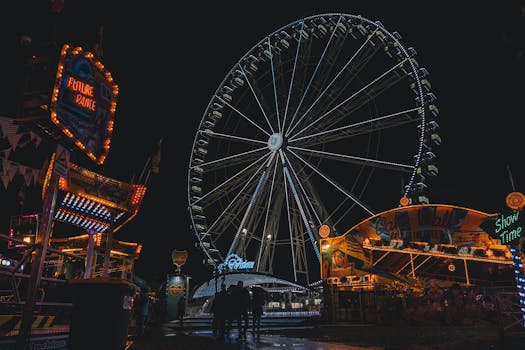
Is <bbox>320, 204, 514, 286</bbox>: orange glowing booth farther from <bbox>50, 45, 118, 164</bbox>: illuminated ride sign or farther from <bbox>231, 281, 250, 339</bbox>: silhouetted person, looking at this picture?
<bbox>50, 45, 118, 164</bbox>: illuminated ride sign

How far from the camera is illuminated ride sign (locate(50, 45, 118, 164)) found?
6.46 metres

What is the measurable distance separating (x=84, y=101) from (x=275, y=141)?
16.6 m

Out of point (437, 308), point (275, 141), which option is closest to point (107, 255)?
point (437, 308)

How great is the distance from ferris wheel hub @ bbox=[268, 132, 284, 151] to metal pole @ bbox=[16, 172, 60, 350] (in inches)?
676

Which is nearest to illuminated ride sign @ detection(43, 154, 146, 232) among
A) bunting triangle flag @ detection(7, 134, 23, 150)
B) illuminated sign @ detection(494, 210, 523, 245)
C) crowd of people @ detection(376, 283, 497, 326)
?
bunting triangle flag @ detection(7, 134, 23, 150)

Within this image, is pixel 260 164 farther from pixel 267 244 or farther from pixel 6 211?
pixel 6 211

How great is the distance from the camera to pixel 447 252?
66.3 ft

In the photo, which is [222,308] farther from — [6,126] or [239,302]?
[6,126]

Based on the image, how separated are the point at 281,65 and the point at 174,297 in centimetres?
1507

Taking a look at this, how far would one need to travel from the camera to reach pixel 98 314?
478 cm

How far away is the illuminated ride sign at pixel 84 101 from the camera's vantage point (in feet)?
21.2

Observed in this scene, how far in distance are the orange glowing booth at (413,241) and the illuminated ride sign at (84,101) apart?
49.5 feet

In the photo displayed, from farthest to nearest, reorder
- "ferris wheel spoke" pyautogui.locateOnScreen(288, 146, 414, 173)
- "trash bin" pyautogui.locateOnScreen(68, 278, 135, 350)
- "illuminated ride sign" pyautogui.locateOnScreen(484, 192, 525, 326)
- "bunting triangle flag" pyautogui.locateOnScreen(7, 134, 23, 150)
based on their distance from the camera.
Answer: "ferris wheel spoke" pyautogui.locateOnScreen(288, 146, 414, 173), "illuminated ride sign" pyautogui.locateOnScreen(484, 192, 525, 326), "bunting triangle flag" pyautogui.locateOnScreen(7, 134, 23, 150), "trash bin" pyautogui.locateOnScreen(68, 278, 135, 350)

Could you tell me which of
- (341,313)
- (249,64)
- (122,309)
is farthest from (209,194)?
(122,309)
